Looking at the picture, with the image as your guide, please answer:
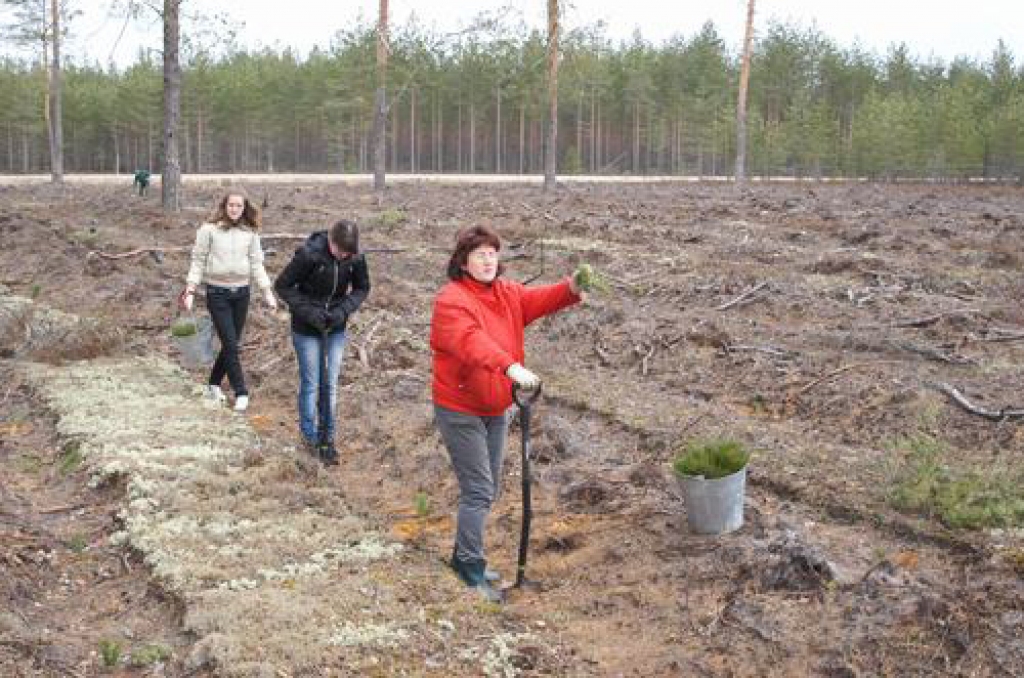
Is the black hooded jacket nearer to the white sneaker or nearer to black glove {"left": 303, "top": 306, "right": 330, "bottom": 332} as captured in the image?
black glove {"left": 303, "top": 306, "right": 330, "bottom": 332}

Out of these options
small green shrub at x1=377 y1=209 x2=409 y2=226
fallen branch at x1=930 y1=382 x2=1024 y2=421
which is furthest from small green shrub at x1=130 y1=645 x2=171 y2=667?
small green shrub at x1=377 y1=209 x2=409 y2=226

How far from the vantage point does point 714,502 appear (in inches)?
220

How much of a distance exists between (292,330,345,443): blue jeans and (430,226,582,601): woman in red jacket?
2464 millimetres

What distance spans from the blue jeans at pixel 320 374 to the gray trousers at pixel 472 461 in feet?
8.17

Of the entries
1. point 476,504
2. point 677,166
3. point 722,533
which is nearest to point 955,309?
point 722,533

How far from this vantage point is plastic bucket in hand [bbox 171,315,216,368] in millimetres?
9977

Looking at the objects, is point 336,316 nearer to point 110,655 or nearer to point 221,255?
point 221,255

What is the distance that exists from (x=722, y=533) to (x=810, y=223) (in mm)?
16582

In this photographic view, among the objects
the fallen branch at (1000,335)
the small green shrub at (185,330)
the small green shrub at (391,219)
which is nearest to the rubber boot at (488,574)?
the small green shrub at (185,330)

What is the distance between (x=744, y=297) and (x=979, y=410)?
16.9ft

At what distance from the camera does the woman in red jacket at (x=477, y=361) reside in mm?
4832

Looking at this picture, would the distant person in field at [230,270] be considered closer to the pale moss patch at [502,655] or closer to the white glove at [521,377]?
the white glove at [521,377]

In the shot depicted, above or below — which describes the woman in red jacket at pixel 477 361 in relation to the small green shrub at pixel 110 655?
above

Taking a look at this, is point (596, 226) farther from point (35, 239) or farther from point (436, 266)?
point (35, 239)
